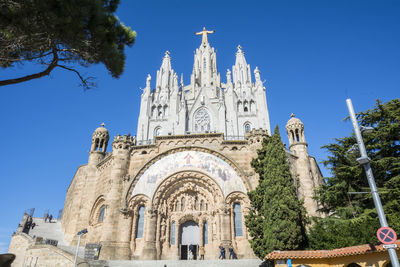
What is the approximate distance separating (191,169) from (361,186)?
10.6 m

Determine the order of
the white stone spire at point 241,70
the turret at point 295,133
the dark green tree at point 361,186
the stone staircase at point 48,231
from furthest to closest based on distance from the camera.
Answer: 1. the white stone spire at point 241,70
2. the stone staircase at point 48,231
3. the turret at point 295,133
4. the dark green tree at point 361,186

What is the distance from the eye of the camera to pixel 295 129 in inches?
923

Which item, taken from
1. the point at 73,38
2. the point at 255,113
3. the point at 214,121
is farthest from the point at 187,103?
the point at 73,38

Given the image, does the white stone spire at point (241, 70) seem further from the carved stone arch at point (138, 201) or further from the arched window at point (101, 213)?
the arched window at point (101, 213)

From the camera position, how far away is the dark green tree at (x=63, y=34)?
744cm

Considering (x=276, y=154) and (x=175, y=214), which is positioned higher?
(x=276, y=154)

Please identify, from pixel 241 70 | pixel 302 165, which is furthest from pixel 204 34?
pixel 302 165

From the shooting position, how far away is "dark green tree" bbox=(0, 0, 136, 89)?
744 centimetres

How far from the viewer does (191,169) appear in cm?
2027

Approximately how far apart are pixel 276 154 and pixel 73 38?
38.1 ft

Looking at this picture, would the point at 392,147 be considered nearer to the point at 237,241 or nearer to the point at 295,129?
the point at 295,129

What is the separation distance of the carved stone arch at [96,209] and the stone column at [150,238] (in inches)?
170

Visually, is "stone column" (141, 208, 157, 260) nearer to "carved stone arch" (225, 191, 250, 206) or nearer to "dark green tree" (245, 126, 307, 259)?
"carved stone arch" (225, 191, 250, 206)

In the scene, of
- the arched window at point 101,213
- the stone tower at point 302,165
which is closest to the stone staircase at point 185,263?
the arched window at point 101,213
